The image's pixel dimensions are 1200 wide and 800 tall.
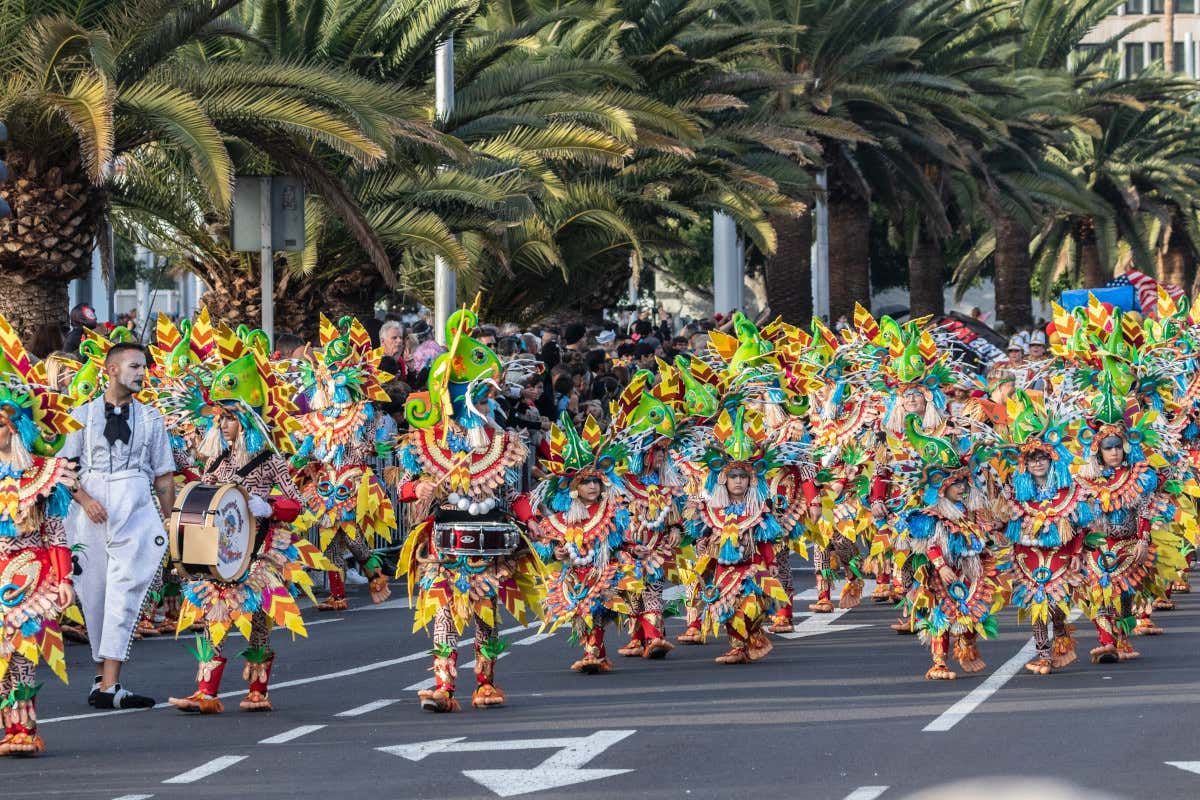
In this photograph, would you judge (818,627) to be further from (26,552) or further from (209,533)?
(26,552)

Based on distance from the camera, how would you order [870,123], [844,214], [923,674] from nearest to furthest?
1. [923,674]
2. [870,123]
3. [844,214]

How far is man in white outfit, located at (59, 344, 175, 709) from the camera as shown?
11266 mm

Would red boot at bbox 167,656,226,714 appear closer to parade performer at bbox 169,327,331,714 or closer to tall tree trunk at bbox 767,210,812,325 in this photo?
parade performer at bbox 169,327,331,714

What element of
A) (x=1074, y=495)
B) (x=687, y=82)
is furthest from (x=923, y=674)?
(x=687, y=82)

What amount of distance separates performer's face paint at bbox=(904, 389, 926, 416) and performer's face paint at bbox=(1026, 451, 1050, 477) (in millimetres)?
1948

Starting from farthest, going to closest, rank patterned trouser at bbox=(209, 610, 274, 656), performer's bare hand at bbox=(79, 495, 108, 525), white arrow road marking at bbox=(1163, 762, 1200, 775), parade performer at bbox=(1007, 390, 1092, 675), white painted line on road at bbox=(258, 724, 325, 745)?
parade performer at bbox=(1007, 390, 1092, 675)
patterned trouser at bbox=(209, 610, 274, 656)
performer's bare hand at bbox=(79, 495, 108, 525)
white painted line on road at bbox=(258, 724, 325, 745)
white arrow road marking at bbox=(1163, 762, 1200, 775)

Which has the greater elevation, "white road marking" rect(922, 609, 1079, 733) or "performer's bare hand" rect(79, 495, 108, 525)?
"performer's bare hand" rect(79, 495, 108, 525)

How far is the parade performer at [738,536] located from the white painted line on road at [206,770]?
415cm

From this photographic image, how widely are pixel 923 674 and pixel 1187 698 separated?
67.3 inches

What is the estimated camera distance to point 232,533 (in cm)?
1103

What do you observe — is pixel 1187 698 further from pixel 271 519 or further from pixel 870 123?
pixel 870 123

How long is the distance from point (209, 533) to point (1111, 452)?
5.79 m

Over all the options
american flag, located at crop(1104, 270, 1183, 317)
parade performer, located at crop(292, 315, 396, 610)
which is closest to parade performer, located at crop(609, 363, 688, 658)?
parade performer, located at crop(292, 315, 396, 610)

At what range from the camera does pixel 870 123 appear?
105 feet
